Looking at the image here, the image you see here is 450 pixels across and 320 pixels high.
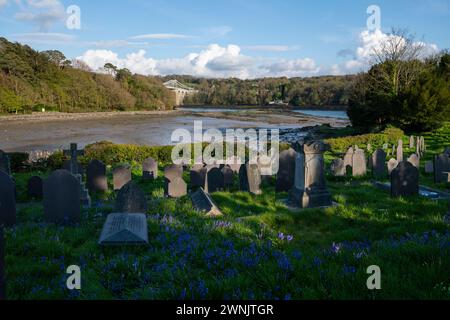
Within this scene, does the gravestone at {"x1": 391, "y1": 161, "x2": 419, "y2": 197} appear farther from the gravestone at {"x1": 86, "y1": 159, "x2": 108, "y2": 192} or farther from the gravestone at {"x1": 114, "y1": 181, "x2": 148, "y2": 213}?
the gravestone at {"x1": 86, "y1": 159, "x2": 108, "y2": 192}

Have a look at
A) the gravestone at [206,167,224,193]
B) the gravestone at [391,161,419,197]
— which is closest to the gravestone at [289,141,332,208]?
the gravestone at [391,161,419,197]

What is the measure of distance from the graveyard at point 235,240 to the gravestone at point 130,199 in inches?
0.8

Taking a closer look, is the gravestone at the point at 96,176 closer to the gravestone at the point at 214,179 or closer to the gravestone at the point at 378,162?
the gravestone at the point at 214,179

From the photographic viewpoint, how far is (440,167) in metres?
11.2

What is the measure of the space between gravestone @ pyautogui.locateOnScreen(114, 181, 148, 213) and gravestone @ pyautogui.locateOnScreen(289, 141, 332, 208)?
3374 millimetres

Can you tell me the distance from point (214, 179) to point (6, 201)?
547cm

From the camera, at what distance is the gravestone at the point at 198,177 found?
→ 450 inches

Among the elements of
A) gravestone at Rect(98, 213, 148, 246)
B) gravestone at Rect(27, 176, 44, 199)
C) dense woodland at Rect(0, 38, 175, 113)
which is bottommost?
gravestone at Rect(27, 176, 44, 199)

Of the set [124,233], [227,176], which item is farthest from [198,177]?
[124,233]

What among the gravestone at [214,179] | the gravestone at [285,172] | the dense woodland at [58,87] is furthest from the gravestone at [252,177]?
the dense woodland at [58,87]

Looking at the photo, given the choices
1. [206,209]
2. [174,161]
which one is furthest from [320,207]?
[174,161]

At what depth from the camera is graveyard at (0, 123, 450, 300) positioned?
3141 millimetres

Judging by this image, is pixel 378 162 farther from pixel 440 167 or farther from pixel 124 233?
pixel 124 233

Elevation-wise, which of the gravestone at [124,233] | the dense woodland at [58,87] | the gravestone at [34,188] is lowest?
the gravestone at [34,188]
